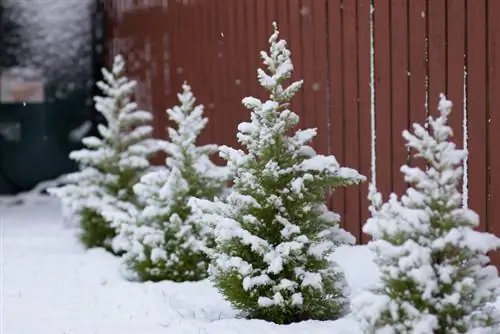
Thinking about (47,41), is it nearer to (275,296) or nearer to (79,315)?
(79,315)

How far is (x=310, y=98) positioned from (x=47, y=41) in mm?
6451

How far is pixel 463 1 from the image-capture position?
19.9 ft

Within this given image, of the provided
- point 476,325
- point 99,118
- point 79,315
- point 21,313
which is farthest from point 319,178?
point 99,118

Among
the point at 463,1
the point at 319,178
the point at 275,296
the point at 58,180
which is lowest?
the point at 58,180

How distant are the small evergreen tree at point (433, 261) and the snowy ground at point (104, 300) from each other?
0.86m

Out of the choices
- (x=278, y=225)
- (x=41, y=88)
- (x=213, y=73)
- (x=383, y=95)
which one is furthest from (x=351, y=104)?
(x=41, y=88)

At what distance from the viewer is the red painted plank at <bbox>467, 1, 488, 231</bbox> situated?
5.96m

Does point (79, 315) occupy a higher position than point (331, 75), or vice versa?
point (331, 75)

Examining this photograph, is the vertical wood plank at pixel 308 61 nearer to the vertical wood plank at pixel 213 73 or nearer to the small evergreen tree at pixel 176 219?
the small evergreen tree at pixel 176 219

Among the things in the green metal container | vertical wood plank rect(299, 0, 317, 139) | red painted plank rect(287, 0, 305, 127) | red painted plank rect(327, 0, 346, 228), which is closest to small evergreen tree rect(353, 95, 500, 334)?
red painted plank rect(327, 0, 346, 228)

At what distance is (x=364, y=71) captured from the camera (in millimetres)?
7090

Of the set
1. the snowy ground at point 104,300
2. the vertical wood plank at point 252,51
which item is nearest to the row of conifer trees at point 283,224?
the snowy ground at point 104,300

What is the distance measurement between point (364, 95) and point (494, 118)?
1.45 metres

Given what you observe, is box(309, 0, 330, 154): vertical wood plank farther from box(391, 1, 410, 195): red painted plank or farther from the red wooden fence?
box(391, 1, 410, 195): red painted plank
